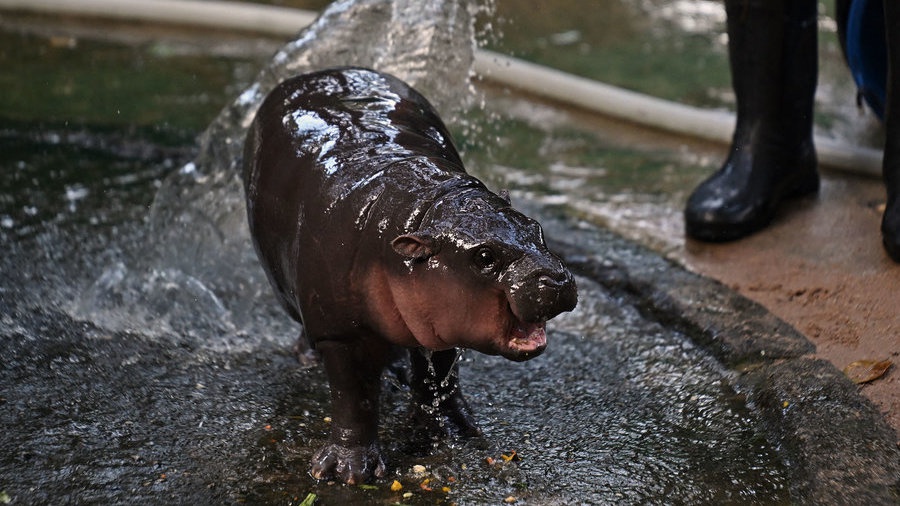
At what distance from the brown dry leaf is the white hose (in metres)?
1.93

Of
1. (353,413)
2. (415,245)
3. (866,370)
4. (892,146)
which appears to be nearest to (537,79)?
(892,146)

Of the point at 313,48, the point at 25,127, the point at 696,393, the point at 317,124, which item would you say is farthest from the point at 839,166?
the point at 25,127

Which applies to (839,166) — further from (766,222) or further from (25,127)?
(25,127)

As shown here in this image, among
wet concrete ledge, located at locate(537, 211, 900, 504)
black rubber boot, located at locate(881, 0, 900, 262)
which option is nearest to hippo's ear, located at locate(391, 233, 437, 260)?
wet concrete ledge, located at locate(537, 211, 900, 504)

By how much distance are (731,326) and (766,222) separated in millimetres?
923

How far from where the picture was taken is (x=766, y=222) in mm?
4797

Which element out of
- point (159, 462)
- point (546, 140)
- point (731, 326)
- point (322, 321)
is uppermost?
point (322, 321)

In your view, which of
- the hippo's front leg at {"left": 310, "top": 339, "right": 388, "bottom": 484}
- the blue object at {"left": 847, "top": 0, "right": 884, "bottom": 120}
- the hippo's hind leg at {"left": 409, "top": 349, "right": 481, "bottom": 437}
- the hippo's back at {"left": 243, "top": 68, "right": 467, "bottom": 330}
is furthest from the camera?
the blue object at {"left": 847, "top": 0, "right": 884, "bottom": 120}

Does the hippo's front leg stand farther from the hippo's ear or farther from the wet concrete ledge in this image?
the wet concrete ledge

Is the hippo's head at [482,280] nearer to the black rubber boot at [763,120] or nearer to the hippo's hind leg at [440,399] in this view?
the hippo's hind leg at [440,399]

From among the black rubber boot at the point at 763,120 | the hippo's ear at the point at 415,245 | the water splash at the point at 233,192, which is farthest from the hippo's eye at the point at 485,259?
the black rubber boot at the point at 763,120

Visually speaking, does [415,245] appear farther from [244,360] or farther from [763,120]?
[763,120]

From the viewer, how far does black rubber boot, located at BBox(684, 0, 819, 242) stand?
4621mm

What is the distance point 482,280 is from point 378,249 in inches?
13.3
